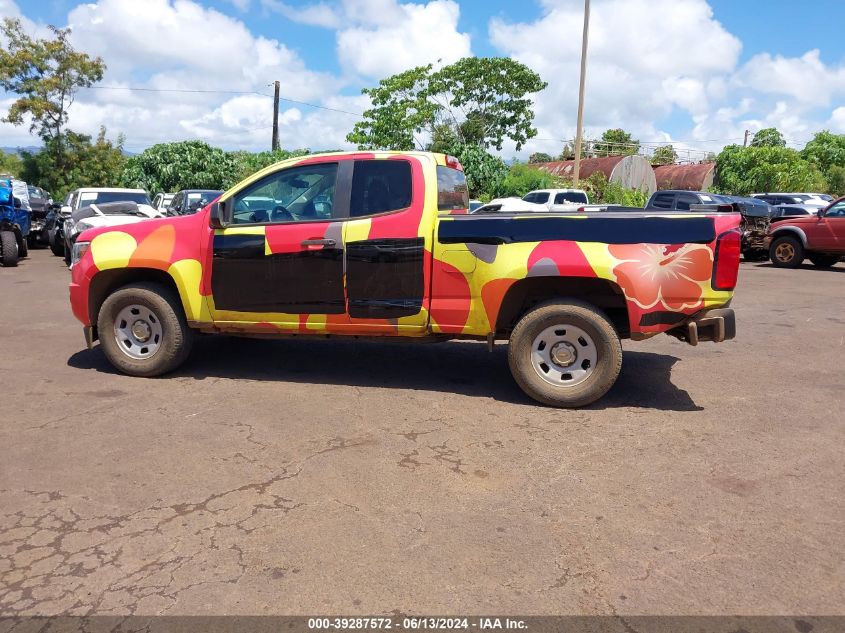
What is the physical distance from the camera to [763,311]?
1027cm

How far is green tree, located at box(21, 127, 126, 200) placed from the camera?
109ft

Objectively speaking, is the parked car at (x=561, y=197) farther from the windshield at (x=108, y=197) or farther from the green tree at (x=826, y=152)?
the green tree at (x=826, y=152)

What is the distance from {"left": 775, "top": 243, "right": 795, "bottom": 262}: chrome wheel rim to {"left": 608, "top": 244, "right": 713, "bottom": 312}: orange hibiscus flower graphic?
44.6 ft

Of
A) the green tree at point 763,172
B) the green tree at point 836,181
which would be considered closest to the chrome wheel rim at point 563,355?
the green tree at point 763,172

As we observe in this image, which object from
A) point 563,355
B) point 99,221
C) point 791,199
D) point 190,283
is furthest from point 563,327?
point 791,199

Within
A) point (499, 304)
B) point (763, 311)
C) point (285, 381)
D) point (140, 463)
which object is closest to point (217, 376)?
point (285, 381)

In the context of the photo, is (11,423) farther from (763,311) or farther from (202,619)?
(763,311)

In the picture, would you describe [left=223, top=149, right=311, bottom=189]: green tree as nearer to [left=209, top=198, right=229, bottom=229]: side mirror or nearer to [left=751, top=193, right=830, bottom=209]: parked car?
[left=751, top=193, right=830, bottom=209]: parked car

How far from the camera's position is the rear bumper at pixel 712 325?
201 inches

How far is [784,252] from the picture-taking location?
55.5 feet

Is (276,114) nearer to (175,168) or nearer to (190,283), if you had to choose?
(175,168)

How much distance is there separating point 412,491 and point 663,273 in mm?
2513

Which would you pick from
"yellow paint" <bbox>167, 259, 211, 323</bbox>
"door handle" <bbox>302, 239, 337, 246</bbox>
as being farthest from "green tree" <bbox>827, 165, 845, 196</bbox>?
"yellow paint" <bbox>167, 259, 211, 323</bbox>

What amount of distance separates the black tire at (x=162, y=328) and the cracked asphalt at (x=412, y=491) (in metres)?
0.16
